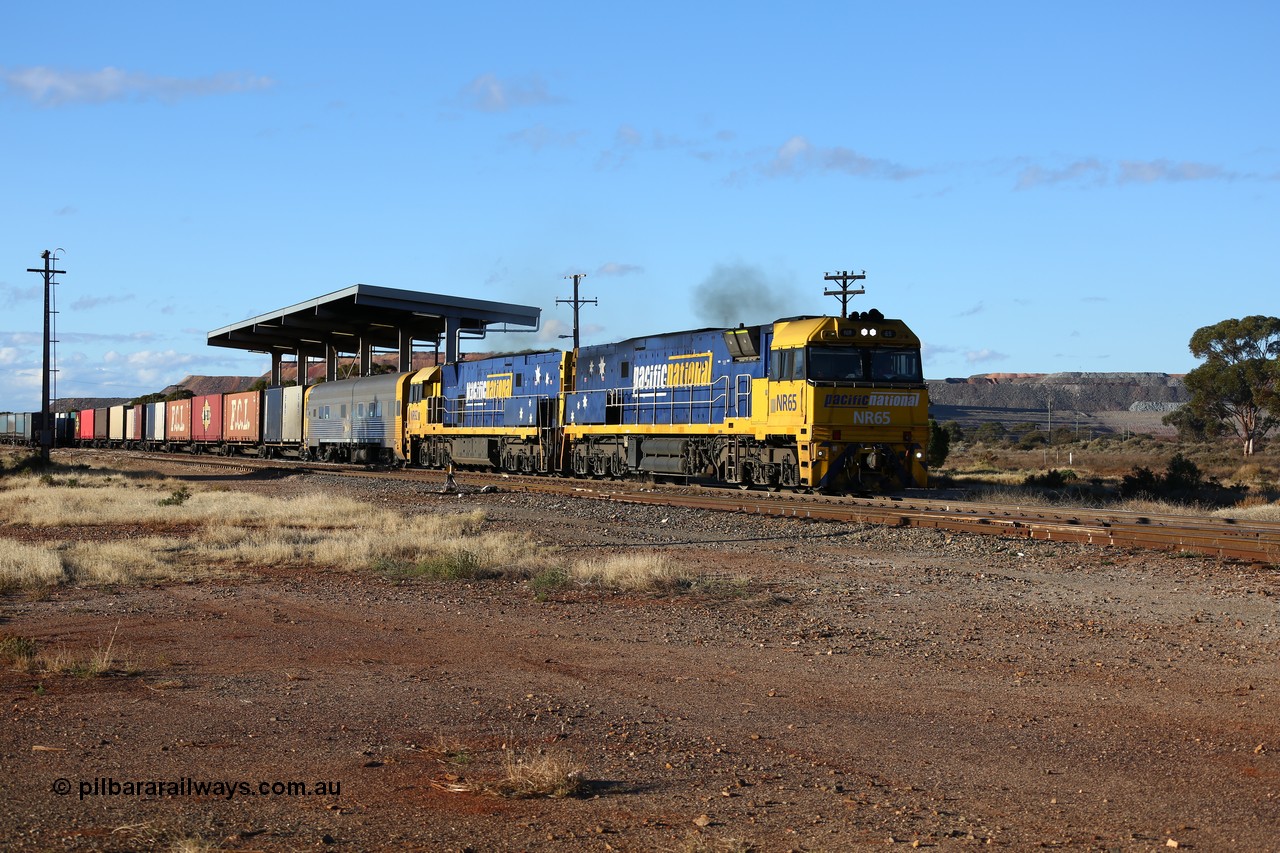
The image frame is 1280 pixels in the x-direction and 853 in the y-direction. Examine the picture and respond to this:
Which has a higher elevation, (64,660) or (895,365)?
(895,365)

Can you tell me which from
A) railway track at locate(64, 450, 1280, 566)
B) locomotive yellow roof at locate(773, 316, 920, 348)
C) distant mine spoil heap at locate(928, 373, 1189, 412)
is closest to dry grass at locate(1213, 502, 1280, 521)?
railway track at locate(64, 450, 1280, 566)

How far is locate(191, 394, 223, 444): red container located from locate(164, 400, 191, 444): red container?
113 centimetres

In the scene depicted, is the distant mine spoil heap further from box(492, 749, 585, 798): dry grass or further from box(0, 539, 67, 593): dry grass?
box(492, 749, 585, 798): dry grass

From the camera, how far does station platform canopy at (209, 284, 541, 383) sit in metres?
49.2

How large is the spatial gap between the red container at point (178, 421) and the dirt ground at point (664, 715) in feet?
189

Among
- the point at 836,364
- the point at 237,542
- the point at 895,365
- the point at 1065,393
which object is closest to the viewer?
the point at 237,542

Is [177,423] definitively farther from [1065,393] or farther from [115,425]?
[1065,393]

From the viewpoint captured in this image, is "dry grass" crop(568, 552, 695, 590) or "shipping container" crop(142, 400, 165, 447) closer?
"dry grass" crop(568, 552, 695, 590)

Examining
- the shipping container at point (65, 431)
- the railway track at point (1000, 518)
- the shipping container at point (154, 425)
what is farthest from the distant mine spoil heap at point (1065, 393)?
the railway track at point (1000, 518)

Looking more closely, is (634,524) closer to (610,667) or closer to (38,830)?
(610,667)

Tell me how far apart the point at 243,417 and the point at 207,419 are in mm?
6494

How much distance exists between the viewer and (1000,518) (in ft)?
61.8

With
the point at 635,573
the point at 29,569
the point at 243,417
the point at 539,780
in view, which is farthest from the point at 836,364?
the point at 243,417

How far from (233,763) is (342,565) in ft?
31.3
